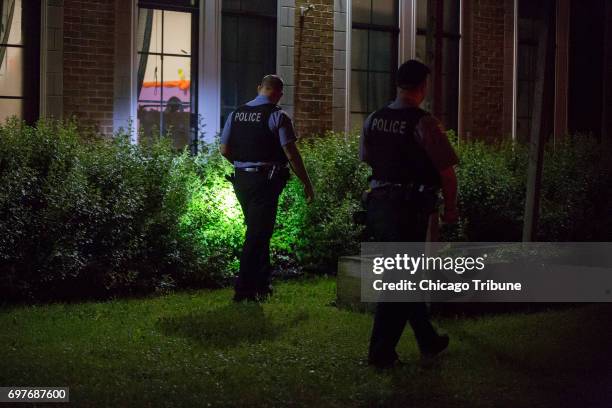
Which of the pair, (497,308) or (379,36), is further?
(379,36)

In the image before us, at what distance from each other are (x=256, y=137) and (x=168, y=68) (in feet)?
11.8

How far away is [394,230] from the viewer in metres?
5.54

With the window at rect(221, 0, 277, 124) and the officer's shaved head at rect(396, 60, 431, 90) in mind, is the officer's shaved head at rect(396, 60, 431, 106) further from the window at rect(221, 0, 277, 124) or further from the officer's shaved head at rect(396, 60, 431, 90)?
the window at rect(221, 0, 277, 124)

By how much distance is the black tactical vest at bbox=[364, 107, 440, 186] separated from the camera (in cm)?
552

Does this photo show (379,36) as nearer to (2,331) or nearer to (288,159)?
(288,159)

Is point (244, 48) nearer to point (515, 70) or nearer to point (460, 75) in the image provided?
point (460, 75)

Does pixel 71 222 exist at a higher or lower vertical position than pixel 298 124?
lower

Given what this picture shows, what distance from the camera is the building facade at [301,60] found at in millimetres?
10125

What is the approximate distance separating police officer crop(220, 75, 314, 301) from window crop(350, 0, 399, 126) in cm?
465

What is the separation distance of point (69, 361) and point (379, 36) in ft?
26.9

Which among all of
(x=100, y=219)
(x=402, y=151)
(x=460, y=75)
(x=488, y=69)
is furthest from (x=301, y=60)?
(x=402, y=151)

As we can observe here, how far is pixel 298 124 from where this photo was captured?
1164 centimetres

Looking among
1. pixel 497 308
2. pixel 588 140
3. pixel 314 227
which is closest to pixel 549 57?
pixel 497 308

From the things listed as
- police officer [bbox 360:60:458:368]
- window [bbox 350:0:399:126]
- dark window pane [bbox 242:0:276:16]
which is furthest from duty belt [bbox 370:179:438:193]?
window [bbox 350:0:399:126]
